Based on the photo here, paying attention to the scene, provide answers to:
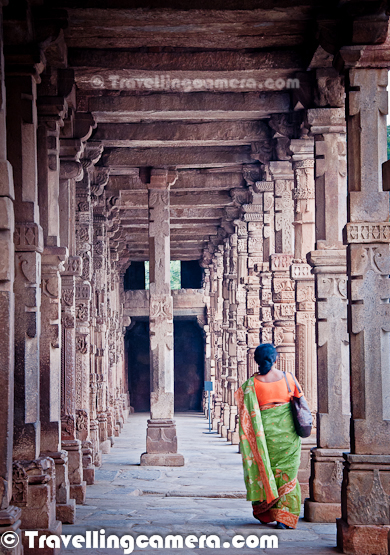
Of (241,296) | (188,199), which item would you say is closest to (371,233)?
(188,199)

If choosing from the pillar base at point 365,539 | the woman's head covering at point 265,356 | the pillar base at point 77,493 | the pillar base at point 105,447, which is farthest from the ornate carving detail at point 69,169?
the pillar base at point 105,447

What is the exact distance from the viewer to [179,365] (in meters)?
31.7

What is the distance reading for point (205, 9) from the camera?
697 centimetres

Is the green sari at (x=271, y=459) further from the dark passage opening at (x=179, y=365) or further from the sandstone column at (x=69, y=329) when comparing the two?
the dark passage opening at (x=179, y=365)

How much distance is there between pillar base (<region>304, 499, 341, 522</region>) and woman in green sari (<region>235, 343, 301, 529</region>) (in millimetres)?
420

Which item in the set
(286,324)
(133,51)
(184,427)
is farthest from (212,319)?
(133,51)

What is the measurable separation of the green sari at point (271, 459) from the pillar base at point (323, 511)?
15.4 inches

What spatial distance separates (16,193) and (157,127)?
498 centimetres

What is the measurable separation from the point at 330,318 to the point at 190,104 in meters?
3.38

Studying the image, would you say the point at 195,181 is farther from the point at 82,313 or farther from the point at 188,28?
the point at 188,28

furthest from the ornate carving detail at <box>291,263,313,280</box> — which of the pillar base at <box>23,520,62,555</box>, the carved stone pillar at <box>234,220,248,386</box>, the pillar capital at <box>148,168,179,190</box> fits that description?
the carved stone pillar at <box>234,220,248,386</box>

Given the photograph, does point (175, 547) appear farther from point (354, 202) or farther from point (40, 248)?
point (354, 202)

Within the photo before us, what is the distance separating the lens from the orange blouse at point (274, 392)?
7062 millimetres

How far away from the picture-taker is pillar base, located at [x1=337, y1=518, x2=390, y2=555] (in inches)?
237
